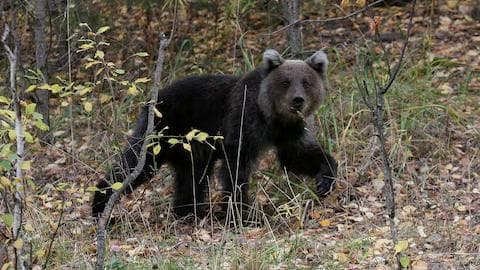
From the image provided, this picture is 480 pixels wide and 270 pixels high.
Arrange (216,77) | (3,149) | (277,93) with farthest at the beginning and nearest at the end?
(216,77)
(277,93)
(3,149)

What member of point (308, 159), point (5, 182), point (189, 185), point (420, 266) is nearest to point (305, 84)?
point (308, 159)

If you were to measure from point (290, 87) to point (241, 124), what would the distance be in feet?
2.06

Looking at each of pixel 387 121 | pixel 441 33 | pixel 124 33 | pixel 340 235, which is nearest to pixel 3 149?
pixel 340 235

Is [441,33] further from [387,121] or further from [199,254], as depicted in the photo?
[199,254]

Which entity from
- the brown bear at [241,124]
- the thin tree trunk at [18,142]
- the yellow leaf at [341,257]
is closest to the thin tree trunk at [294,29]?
the brown bear at [241,124]

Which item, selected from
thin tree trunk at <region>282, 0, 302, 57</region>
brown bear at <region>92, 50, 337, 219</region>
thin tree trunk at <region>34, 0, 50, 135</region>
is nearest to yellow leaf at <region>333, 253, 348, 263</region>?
brown bear at <region>92, 50, 337, 219</region>

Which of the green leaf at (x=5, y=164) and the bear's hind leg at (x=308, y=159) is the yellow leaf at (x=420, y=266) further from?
the green leaf at (x=5, y=164)

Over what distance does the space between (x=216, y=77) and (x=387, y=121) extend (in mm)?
1813

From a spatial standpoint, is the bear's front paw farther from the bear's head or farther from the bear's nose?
the bear's nose

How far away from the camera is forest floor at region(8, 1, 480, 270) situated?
5.83 meters

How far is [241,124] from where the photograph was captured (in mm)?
6973

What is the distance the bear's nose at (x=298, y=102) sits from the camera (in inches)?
283

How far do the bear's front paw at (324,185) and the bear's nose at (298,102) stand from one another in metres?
0.67

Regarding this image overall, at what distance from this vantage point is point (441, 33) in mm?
11133
